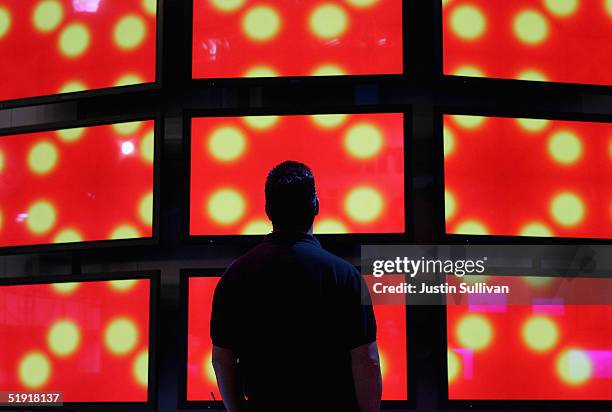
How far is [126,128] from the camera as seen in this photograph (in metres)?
3.91

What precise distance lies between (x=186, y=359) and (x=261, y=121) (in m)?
1.29

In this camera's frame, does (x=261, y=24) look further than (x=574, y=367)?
Yes

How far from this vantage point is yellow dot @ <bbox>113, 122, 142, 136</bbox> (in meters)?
3.90

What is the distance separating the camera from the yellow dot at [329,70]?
3764 mm

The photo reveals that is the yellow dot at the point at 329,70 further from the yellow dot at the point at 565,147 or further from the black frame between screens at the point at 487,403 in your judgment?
the black frame between screens at the point at 487,403

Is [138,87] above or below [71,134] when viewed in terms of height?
above

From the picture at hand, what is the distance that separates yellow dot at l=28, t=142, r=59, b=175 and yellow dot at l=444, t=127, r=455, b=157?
2.14 meters

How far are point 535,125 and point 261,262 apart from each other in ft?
7.49

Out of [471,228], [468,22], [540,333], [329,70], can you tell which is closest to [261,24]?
[329,70]

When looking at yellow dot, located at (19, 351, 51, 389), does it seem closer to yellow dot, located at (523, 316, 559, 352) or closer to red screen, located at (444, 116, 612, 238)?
red screen, located at (444, 116, 612, 238)

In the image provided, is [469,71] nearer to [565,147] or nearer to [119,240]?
[565,147]

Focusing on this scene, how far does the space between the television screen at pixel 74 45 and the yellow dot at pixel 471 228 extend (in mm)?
1829

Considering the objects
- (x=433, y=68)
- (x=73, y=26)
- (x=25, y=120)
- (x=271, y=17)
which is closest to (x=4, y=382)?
(x=25, y=120)

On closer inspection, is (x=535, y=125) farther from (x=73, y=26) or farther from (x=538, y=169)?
(x=73, y=26)
